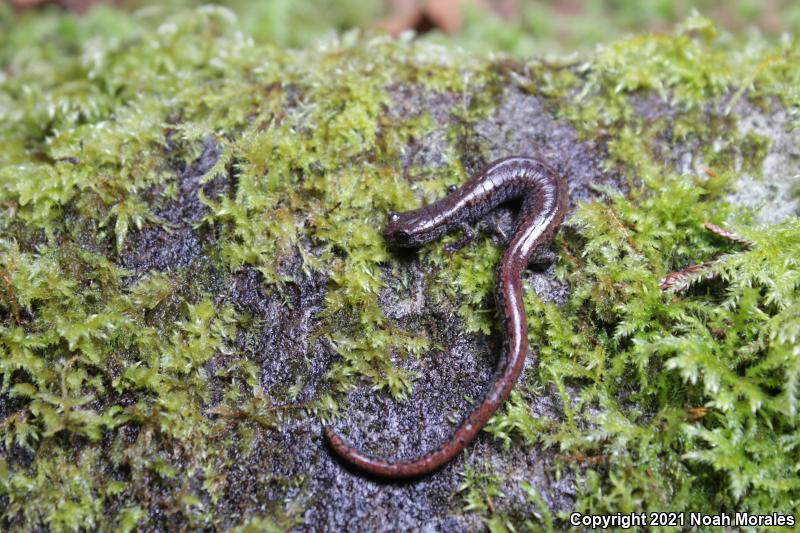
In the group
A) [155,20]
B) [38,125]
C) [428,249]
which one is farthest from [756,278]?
[155,20]

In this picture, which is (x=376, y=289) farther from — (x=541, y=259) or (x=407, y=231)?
(x=541, y=259)

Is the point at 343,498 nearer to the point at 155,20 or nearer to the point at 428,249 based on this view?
the point at 428,249
